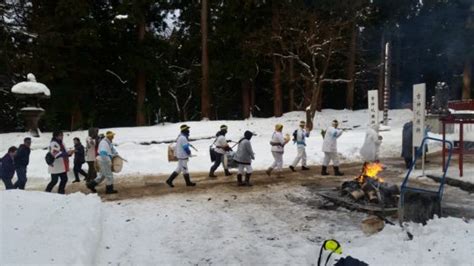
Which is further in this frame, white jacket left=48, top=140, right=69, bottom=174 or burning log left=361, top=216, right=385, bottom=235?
white jacket left=48, top=140, right=69, bottom=174

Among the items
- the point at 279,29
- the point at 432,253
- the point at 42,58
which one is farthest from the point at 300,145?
the point at 42,58

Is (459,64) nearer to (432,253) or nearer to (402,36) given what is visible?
(402,36)

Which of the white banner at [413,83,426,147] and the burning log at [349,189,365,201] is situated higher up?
the white banner at [413,83,426,147]

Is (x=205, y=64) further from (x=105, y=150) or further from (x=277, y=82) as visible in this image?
(x=105, y=150)

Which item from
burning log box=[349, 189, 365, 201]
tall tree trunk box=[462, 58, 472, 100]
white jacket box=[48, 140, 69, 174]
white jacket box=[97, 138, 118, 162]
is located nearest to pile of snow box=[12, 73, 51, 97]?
white jacket box=[48, 140, 69, 174]

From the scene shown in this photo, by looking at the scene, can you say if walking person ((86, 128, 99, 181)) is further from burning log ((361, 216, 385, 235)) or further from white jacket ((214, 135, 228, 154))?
burning log ((361, 216, 385, 235))

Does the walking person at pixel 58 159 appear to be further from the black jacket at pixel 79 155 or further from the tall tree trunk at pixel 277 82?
the tall tree trunk at pixel 277 82

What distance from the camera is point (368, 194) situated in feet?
31.2

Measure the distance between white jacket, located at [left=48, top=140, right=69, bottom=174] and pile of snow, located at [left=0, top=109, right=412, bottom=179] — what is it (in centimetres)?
391

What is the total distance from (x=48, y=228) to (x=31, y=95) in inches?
619

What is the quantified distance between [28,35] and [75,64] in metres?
3.24

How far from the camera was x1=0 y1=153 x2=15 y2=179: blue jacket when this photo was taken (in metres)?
11.6

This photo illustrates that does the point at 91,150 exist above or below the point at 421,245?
above

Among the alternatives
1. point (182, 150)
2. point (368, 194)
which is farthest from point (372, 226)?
point (182, 150)
